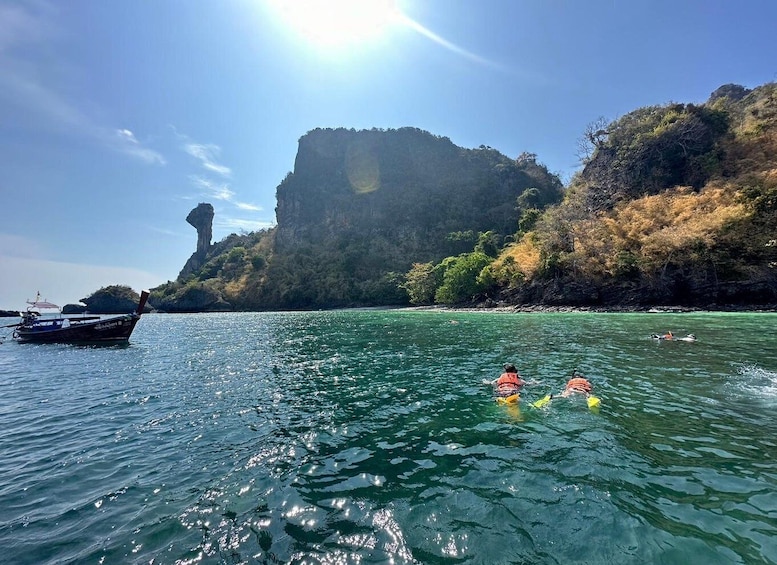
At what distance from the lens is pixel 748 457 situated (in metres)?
7.02

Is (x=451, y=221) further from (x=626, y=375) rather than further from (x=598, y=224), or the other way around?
(x=626, y=375)

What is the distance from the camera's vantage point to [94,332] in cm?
3419

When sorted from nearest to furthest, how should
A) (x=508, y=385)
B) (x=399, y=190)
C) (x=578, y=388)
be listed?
(x=578, y=388), (x=508, y=385), (x=399, y=190)

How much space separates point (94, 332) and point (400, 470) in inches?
1554

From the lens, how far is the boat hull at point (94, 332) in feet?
111

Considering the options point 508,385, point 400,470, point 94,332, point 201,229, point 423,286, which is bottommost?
point 400,470

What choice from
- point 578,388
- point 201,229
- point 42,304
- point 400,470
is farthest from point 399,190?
point 400,470

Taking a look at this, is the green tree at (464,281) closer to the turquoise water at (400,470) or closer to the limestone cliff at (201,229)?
the turquoise water at (400,470)

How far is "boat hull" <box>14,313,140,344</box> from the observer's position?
33.9 metres

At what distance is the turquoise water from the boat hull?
68.0ft

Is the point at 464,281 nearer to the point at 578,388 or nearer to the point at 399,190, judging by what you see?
the point at 578,388

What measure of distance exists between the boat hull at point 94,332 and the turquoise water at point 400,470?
2072 cm

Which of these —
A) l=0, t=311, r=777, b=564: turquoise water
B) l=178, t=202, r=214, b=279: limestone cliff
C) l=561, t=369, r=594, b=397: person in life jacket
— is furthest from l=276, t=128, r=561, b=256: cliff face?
l=561, t=369, r=594, b=397: person in life jacket

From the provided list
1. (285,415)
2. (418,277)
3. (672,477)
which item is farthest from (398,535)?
(418,277)
